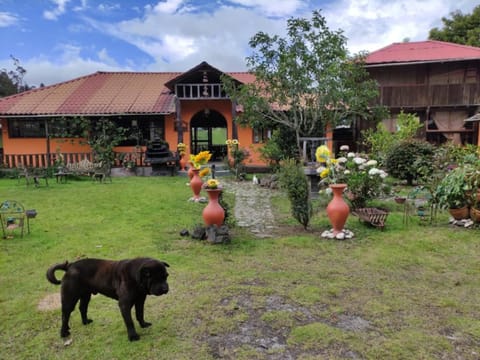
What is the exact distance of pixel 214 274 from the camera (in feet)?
15.4

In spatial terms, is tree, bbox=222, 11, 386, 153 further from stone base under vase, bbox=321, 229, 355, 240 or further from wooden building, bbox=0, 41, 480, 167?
stone base under vase, bbox=321, 229, 355, 240

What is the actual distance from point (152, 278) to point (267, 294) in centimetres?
166

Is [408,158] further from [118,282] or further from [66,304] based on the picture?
[66,304]

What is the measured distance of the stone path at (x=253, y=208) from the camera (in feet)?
23.7

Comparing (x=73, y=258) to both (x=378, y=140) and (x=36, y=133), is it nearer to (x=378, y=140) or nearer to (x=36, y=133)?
(x=378, y=140)

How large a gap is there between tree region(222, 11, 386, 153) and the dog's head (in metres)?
9.23

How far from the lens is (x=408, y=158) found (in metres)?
11.4

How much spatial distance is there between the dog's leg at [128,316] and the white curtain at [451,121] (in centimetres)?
2053

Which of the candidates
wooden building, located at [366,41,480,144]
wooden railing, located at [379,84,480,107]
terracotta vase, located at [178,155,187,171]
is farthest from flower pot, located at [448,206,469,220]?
wooden railing, located at [379,84,480,107]

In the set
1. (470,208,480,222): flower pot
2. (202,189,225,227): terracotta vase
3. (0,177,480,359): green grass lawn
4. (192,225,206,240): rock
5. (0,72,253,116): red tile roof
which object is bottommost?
(0,177,480,359): green grass lawn

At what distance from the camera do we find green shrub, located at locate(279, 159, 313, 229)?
6676 millimetres

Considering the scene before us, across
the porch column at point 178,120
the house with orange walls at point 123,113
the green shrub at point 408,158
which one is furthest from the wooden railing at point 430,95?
the porch column at point 178,120

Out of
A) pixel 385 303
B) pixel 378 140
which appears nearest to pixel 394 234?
pixel 385 303

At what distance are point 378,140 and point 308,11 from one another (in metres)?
6.06
